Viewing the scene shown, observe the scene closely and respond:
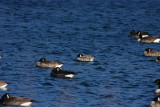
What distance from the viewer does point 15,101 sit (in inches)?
874

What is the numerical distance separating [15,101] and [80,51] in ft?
48.4

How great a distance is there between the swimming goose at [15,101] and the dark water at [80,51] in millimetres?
555

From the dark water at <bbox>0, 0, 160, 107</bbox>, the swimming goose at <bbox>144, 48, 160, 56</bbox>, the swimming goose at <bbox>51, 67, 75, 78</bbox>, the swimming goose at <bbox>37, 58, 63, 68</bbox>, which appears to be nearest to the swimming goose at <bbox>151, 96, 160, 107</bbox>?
the dark water at <bbox>0, 0, 160, 107</bbox>

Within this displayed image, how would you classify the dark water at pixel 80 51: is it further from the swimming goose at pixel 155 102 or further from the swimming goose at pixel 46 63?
the swimming goose at pixel 155 102

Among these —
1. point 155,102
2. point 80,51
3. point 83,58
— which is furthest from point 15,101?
point 80,51

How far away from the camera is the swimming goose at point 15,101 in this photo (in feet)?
72.0

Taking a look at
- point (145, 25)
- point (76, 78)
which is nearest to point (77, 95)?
point (76, 78)

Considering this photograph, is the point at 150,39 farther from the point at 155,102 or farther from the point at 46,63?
the point at 155,102

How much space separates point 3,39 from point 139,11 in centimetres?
2507

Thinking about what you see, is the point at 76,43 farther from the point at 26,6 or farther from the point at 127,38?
the point at 26,6

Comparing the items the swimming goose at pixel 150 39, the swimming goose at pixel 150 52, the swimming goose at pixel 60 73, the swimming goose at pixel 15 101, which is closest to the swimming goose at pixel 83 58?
the swimming goose at pixel 150 52

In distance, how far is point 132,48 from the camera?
124 ft

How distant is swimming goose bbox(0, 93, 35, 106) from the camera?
22.0m

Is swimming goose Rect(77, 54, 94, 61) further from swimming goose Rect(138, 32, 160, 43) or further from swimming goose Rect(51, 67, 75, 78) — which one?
swimming goose Rect(138, 32, 160, 43)
